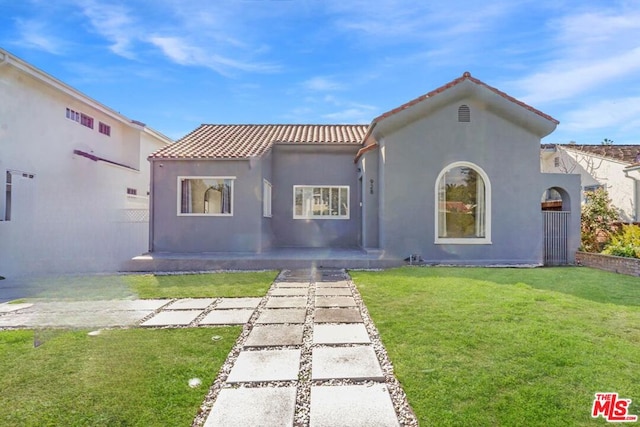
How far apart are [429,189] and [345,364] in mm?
9594

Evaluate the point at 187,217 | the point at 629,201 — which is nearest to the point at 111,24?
the point at 187,217

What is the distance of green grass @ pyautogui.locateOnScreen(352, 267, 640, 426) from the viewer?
10.8 ft

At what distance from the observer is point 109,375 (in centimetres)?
390

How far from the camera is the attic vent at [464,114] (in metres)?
12.7

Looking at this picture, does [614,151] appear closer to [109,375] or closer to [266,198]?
[266,198]

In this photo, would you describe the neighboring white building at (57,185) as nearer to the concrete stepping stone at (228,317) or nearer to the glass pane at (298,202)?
the glass pane at (298,202)

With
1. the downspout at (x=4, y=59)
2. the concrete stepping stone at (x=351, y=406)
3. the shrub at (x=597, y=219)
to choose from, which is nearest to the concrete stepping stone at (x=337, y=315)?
the concrete stepping stone at (x=351, y=406)

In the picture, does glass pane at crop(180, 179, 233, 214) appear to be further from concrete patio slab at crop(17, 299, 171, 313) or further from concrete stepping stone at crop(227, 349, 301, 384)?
concrete stepping stone at crop(227, 349, 301, 384)

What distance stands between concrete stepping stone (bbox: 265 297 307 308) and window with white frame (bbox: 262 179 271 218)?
7127 mm

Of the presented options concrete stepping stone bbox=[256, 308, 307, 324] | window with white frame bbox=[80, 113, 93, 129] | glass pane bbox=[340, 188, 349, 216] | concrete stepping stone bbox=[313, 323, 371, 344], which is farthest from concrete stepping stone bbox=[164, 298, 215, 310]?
Answer: window with white frame bbox=[80, 113, 93, 129]

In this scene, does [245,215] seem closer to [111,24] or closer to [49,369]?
[111,24]

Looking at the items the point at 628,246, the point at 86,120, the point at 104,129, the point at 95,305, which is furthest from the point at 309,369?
the point at 104,129

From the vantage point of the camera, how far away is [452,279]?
30.6 ft

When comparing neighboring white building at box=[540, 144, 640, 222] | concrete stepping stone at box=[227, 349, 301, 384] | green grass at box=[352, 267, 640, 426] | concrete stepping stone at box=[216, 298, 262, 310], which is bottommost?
concrete stepping stone at box=[216, 298, 262, 310]
